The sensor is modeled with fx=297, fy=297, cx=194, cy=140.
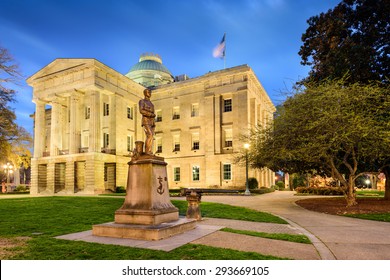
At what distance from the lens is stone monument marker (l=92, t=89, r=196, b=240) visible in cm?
803

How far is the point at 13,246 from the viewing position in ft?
22.9

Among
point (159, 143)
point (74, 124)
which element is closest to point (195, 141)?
point (159, 143)

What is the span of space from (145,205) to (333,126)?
11.6m

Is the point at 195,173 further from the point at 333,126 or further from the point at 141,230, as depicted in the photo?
the point at 141,230

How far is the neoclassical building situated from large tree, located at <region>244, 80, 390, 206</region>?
1860 centimetres

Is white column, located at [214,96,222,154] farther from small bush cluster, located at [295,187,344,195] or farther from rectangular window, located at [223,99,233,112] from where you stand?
small bush cluster, located at [295,187,344,195]

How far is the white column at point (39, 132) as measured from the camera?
41312 mm

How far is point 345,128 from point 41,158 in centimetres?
3825

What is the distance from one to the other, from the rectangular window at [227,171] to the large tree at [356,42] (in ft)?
62.9

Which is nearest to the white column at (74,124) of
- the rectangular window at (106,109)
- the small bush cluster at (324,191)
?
the rectangular window at (106,109)

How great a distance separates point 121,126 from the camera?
4184cm

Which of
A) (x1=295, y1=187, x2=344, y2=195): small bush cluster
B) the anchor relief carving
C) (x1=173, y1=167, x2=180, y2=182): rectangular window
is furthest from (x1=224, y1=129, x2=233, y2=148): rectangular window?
the anchor relief carving

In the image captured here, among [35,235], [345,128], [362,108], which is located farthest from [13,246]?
[362,108]

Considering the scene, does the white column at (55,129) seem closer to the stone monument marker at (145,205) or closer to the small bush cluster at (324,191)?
the small bush cluster at (324,191)
